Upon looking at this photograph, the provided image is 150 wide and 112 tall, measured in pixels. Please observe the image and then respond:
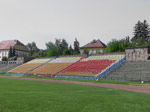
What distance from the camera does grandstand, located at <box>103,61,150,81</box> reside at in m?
32.1

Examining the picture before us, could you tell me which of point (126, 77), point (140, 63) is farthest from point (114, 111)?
point (140, 63)

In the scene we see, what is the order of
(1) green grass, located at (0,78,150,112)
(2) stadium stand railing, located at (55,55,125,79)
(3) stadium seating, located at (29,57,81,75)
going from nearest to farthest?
(1) green grass, located at (0,78,150,112) < (2) stadium stand railing, located at (55,55,125,79) < (3) stadium seating, located at (29,57,81,75)

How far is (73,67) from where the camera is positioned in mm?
49156

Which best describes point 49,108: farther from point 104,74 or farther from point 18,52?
point 18,52

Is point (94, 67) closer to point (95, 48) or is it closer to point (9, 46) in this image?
point (95, 48)

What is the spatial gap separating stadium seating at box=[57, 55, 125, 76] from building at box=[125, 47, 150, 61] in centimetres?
208

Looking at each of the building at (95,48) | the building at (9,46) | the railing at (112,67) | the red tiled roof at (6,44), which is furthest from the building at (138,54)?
the red tiled roof at (6,44)

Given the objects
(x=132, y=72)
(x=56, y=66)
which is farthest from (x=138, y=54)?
(x=56, y=66)

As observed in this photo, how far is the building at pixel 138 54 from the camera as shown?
4013cm

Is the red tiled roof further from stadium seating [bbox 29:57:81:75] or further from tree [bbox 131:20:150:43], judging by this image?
tree [bbox 131:20:150:43]

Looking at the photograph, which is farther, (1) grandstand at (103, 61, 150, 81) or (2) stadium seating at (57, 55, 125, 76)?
(2) stadium seating at (57, 55, 125, 76)

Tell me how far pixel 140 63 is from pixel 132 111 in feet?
105

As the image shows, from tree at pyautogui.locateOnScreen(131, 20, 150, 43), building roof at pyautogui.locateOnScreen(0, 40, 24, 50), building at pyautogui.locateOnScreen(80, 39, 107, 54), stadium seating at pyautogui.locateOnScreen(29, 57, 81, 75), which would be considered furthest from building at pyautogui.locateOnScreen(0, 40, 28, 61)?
tree at pyautogui.locateOnScreen(131, 20, 150, 43)

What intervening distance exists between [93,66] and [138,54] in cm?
1040
